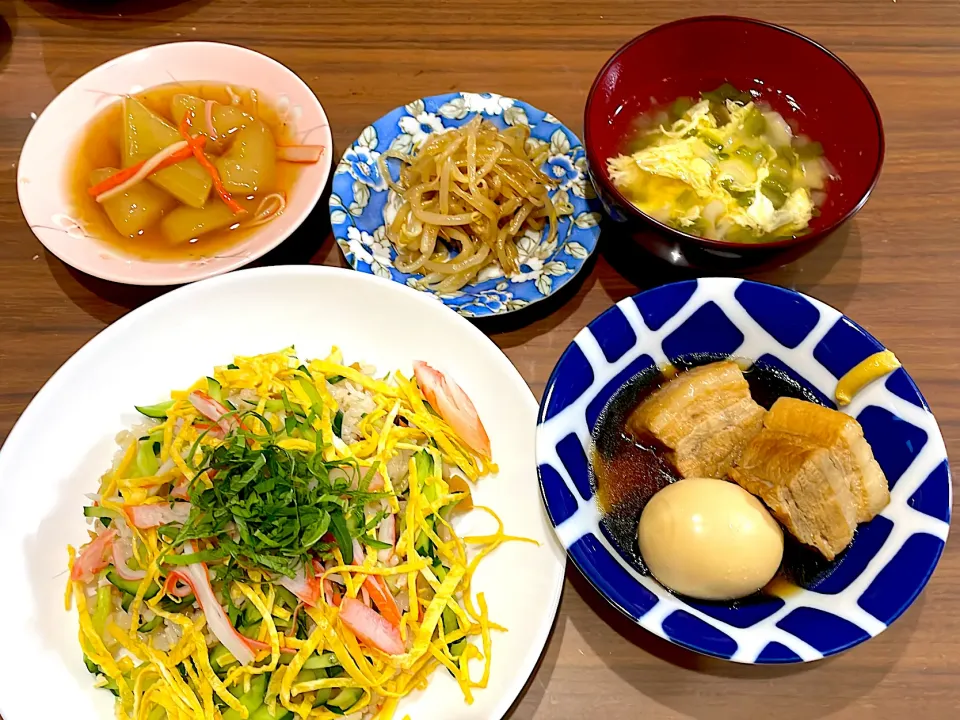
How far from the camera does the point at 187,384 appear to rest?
1.58 m

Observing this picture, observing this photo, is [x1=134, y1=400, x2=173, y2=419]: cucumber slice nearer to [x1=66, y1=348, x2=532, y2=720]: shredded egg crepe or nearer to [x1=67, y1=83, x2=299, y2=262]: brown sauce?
[x1=66, y1=348, x2=532, y2=720]: shredded egg crepe

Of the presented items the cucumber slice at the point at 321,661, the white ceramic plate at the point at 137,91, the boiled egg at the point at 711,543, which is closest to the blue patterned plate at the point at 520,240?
the white ceramic plate at the point at 137,91

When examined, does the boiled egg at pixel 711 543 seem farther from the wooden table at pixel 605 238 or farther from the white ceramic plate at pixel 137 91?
the white ceramic plate at pixel 137 91

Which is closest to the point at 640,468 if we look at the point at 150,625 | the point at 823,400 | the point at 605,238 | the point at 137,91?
the point at 823,400

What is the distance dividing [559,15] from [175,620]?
1955mm

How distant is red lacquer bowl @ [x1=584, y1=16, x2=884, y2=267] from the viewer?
1.54 meters

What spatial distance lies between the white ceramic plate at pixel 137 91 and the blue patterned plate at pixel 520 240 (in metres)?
0.10

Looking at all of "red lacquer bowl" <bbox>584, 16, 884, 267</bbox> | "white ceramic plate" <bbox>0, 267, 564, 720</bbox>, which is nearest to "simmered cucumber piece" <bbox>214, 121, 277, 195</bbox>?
"white ceramic plate" <bbox>0, 267, 564, 720</bbox>

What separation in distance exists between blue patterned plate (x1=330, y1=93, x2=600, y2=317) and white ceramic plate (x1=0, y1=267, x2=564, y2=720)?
13cm

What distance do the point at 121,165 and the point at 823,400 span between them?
1780 millimetres

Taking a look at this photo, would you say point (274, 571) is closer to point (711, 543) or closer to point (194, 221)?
point (711, 543)

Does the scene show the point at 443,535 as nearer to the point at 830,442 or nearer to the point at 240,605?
the point at 240,605

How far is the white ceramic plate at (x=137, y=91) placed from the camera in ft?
5.36

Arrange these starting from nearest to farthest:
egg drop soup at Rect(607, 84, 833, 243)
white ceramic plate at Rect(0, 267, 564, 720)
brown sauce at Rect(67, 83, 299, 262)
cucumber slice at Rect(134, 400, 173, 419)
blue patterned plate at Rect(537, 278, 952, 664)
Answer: blue patterned plate at Rect(537, 278, 952, 664)
white ceramic plate at Rect(0, 267, 564, 720)
cucumber slice at Rect(134, 400, 173, 419)
egg drop soup at Rect(607, 84, 833, 243)
brown sauce at Rect(67, 83, 299, 262)
